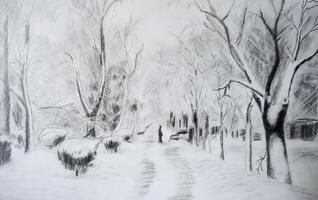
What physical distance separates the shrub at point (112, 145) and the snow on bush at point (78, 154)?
0.30 feet

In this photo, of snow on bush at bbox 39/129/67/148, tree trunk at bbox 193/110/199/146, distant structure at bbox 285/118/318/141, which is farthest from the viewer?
snow on bush at bbox 39/129/67/148

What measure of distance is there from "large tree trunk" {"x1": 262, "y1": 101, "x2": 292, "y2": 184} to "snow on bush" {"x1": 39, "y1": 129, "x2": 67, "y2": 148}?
1335 mm

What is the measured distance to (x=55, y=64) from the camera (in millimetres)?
2689

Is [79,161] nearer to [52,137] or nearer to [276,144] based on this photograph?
[52,137]

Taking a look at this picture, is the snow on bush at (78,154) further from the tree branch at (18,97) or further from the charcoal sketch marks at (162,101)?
the tree branch at (18,97)

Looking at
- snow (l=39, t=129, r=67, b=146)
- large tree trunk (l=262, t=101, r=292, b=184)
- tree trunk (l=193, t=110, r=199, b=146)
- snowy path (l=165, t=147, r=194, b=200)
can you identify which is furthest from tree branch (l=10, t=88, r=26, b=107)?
large tree trunk (l=262, t=101, r=292, b=184)

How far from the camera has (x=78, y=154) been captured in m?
2.58

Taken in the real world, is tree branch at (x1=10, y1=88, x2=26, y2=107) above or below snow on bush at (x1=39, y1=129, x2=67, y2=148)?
above

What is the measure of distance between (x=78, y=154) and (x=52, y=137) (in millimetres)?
235

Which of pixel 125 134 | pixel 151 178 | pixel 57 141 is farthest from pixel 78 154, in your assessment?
pixel 151 178

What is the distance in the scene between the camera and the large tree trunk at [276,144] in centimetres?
239

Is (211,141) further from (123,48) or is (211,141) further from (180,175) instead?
(123,48)

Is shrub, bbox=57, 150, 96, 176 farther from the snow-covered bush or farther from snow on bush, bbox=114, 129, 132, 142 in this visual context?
the snow-covered bush

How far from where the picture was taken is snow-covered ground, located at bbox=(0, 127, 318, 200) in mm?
2404
